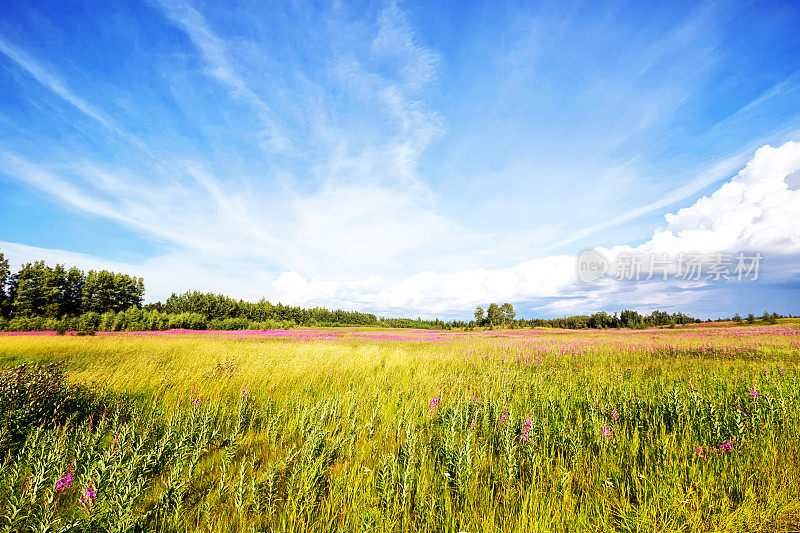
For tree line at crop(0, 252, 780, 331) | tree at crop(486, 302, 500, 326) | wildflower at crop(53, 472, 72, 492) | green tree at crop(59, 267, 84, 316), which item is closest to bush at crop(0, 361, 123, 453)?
wildflower at crop(53, 472, 72, 492)

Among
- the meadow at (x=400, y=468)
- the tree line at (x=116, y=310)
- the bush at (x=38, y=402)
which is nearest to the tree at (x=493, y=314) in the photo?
the tree line at (x=116, y=310)

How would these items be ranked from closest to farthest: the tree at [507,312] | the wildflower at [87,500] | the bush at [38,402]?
the wildflower at [87,500] → the bush at [38,402] → the tree at [507,312]

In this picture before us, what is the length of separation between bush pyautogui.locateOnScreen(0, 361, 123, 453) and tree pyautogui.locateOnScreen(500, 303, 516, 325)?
89.1 m

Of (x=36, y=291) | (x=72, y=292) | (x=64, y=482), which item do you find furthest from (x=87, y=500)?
(x=72, y=292)

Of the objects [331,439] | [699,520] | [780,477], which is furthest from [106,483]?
[780,477]

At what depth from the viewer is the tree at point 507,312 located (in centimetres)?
8575

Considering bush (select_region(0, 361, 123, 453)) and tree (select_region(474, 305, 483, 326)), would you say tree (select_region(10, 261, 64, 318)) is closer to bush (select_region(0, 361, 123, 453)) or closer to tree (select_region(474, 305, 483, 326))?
bush (select_region(0, 361, 123, 453))

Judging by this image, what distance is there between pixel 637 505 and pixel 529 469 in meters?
0.94

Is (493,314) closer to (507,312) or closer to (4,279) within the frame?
(507,312)

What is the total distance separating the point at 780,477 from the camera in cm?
303

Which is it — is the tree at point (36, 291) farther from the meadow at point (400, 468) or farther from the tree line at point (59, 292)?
the meadow at point (400, 468)

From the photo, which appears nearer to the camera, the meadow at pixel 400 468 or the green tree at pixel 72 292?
the meadow at pixel 400 468

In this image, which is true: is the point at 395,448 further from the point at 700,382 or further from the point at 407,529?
the point at 700,382

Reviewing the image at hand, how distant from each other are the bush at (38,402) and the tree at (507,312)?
89.1m
